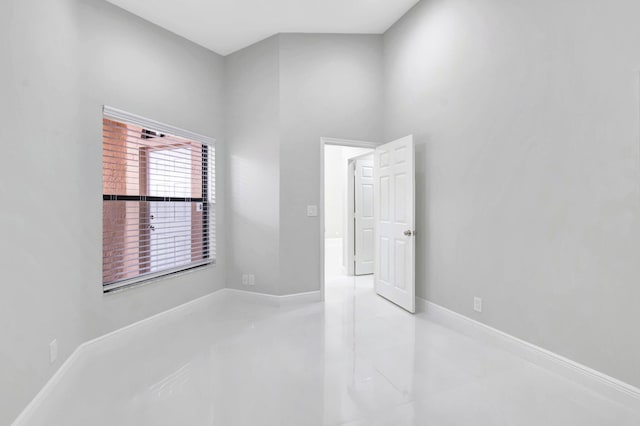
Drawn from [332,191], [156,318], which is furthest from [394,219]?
[332,191]

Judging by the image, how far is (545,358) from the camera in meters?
2.25

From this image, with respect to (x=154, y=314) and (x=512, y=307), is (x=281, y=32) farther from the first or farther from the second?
(x=512, y=307)

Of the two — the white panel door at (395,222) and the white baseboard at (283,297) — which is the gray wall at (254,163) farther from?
the white panel door at (395,222)

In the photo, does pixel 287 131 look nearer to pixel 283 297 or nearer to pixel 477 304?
pixel 283 297

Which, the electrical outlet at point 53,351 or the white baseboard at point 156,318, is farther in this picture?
the electrical outlet at point 53,351

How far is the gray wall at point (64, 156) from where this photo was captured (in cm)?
169

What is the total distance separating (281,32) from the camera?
145 inches

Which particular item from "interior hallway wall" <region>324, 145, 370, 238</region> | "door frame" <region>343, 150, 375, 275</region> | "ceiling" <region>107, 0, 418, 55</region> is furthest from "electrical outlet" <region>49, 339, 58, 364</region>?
"interior hallway wall" <region>324, 145, 370, 238</region>

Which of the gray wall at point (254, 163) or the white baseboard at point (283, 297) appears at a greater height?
the gray wall at point (254, 163)

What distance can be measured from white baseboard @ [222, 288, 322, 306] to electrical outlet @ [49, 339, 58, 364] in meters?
2.02

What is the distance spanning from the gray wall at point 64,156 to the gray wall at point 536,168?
2911 mm

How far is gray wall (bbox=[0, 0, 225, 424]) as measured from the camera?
1687 mm

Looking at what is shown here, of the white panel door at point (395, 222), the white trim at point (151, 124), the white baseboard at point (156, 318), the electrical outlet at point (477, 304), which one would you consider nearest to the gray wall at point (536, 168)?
the electrical outlet at point (477, 304)

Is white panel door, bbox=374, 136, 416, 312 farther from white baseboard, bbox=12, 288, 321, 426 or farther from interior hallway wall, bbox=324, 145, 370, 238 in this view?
interior hallway wall, bbox=324, 145, 370, 238
